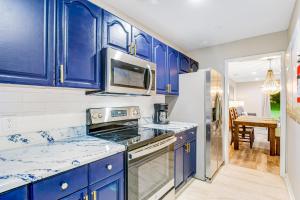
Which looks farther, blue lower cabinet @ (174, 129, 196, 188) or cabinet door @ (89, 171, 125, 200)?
blue lower cabinet @ (174, 129, 196, 188)

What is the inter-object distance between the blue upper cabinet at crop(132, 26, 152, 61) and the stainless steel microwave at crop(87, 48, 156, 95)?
0.42 feet

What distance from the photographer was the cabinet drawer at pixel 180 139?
6.86ft

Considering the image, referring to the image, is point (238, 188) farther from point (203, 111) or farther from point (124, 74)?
point (124, 74)

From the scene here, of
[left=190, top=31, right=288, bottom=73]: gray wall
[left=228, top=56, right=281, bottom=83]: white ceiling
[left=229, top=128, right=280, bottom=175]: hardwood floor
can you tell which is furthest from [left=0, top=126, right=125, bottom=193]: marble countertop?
[left=228, top=56, right=281, bottom=83]: white ceiling

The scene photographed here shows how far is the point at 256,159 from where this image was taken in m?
3.34

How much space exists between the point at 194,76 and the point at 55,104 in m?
1.90

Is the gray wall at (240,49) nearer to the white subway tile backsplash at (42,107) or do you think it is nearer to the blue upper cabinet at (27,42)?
the white subway tile backsplash at (42,107)

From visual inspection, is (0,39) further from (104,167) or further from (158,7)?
(158,7)

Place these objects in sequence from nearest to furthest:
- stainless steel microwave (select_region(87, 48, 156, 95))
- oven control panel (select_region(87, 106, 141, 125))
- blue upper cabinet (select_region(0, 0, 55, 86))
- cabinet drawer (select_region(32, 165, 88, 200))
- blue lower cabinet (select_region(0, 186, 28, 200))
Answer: blue lower cabinet (select_region(0, 186, 28, 200))
cabinet drawer (select_region(32, 165, 88, 200))
blue upper cabinet (select_region(0, 0, 55, 86))
stainless steel microwave (select_region(87, 48, 156, 95))
oven control panel (select_region(87, 106, 141, 125))

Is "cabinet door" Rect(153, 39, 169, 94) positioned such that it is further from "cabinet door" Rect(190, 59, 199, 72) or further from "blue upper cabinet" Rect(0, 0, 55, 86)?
"blue upper cabinet" Rect(0, 0, 55, 86)

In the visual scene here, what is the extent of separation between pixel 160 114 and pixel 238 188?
148 cm

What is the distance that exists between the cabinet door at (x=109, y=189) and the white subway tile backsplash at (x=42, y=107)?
692 mm

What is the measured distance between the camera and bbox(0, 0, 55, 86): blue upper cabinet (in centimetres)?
97

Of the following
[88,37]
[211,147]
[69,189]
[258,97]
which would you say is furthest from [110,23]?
[258,97]
